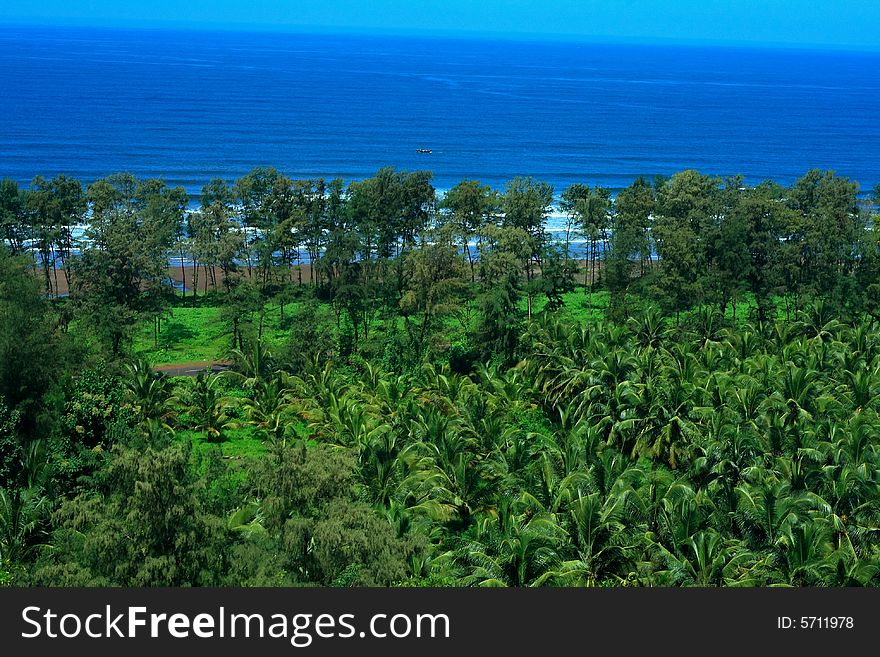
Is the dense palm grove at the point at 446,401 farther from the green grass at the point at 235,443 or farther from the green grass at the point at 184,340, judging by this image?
the green grass at the point at 184,340

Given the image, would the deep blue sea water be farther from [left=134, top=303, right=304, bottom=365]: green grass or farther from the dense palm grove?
[left=134, top=303, right=304, bottom=365]: green grass

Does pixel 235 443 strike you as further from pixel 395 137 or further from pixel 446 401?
pixel 395 137

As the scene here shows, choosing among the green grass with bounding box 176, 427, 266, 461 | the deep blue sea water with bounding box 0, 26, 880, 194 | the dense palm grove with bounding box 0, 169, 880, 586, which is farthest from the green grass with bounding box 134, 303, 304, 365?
the deep blue sea water with bounding box 0, 26, 880, 194

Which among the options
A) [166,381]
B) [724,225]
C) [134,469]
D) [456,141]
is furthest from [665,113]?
[134,469]

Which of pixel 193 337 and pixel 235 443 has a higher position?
pixel 193 337

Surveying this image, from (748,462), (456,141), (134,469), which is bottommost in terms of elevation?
(748,462)

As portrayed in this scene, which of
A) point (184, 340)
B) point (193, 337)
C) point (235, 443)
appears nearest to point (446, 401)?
point (235, 443)

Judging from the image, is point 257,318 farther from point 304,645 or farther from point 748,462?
point 304,645

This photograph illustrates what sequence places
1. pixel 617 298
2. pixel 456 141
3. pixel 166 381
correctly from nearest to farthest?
pixel 166 381 → pixel 617 298 → pixel 456 141
